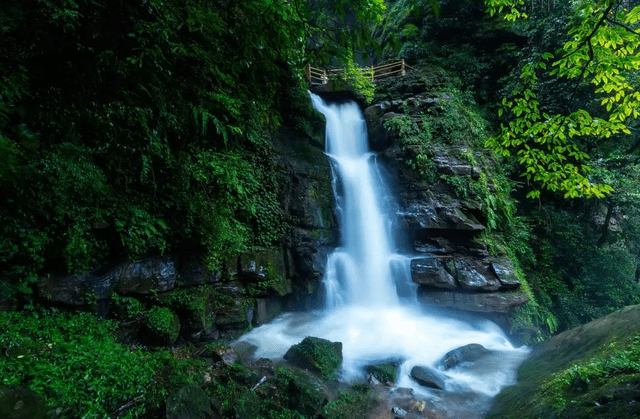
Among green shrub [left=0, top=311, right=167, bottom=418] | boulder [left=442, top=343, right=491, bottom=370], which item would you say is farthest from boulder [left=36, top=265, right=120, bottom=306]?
boulder [left=442, top=343, right=491, bottom=370]

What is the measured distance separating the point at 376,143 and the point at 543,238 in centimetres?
721

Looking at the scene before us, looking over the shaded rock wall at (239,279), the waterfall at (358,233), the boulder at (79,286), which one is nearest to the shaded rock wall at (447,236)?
the waterfall at (358,233)

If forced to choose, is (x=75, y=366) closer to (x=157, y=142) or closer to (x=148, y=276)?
(x=148, y=276)

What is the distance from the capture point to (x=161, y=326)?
5.11 m

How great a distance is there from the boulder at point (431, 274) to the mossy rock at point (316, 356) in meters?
3.75

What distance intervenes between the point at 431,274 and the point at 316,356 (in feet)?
14.6

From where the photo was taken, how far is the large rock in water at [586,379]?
9.50 feet

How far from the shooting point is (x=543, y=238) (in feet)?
35.8

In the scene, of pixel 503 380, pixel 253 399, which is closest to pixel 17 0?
pixel 253 399

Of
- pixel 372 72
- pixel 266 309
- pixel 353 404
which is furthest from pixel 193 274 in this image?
pixel 372 72

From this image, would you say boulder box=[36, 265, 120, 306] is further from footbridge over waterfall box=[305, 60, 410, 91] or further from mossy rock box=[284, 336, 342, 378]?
footbridge over waterfall box=[305, 60, 410, 91]

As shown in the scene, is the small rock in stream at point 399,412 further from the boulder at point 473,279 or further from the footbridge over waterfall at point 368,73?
the footbridge over waterfall at point 368,73

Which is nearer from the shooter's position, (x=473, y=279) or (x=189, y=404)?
(x=189, y=404)

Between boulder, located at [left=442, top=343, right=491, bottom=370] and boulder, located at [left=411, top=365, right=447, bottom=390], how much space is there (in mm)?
438
